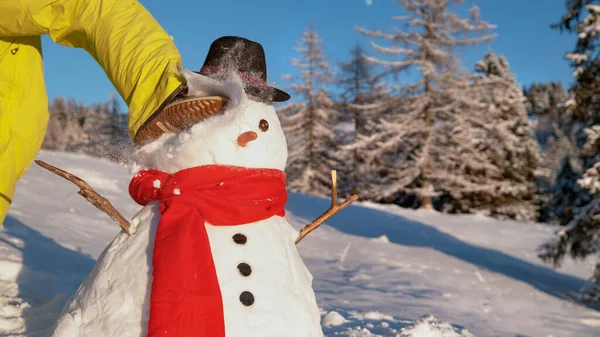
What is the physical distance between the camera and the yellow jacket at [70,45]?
1903mm

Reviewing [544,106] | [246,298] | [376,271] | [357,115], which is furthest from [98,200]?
[544,106]

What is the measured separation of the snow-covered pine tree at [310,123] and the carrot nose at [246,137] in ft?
63.8

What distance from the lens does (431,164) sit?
56.7 ft

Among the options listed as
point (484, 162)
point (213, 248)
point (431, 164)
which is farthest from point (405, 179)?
point (213, 248)

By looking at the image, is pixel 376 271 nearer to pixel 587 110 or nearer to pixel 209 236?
pixel 587 110

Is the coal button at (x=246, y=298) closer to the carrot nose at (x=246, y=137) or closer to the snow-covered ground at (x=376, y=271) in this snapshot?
the carrot nose at (x=246, y=137)

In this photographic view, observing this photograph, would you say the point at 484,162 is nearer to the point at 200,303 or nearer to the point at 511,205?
the point at 511,205

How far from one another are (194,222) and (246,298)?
0.31m

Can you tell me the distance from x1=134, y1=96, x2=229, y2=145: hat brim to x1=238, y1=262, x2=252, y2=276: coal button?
55 centimetres

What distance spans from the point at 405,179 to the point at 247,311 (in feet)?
52.8

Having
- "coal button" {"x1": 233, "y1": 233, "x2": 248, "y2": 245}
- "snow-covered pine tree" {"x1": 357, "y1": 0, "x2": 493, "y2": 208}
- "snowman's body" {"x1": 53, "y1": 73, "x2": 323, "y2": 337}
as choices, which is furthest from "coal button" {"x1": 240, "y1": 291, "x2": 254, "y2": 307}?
"snow-covered pine tree" {"x1": 357, "y1": 0, "x2": 493, "y2": 208}

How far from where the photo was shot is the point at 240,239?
172cm

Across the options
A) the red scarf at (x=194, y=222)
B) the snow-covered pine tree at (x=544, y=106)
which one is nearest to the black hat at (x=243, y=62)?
the red scarf at (x=194, y=222)

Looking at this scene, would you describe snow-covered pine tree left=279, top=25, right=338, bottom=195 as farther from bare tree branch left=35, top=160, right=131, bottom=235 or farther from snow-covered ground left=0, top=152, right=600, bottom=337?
bare tree branch left=35, top=160, right=131, bottom=235
